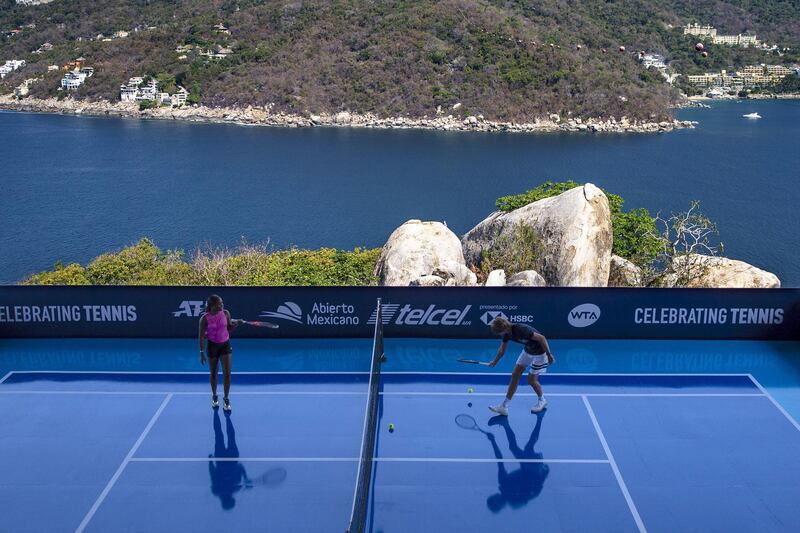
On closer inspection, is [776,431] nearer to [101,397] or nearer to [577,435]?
[577,435]

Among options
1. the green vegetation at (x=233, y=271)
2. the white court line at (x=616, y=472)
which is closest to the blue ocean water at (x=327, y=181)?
the green vegetation at (x=233, y=271)

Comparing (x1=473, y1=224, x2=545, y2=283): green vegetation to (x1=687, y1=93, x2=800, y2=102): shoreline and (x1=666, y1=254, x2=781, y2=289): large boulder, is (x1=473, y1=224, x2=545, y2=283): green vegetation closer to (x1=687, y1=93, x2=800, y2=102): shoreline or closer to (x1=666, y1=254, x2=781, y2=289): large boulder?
(x1=666, y1=254, x2=781, y2=289): large boulder

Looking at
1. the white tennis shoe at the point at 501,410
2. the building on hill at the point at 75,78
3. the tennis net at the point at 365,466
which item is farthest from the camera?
the building on hill at the point at 75,78

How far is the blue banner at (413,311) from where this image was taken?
14.6 meters

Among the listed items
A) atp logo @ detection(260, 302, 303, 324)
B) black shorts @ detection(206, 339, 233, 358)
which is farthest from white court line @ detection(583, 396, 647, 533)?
atp logo @ detection(260, 302, 303, 324)

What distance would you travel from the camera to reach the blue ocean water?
52.5m

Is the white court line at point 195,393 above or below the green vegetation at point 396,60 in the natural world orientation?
below

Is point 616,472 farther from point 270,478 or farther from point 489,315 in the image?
point 489,315

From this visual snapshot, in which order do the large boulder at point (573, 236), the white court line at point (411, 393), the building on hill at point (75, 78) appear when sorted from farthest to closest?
1. the building on hill at point (75, 78)
2. the large boulder at point (573, 236)
3. the white court line at point (411, 393)

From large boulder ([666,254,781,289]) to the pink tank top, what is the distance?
46.3ft

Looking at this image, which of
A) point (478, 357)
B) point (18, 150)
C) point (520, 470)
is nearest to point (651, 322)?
point (478, 357)

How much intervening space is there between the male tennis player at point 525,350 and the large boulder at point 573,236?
9.03 meters

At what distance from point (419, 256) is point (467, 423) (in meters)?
8.87

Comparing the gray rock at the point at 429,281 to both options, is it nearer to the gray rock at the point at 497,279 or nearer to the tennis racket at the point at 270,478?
the gray rock at the point at 497,279
